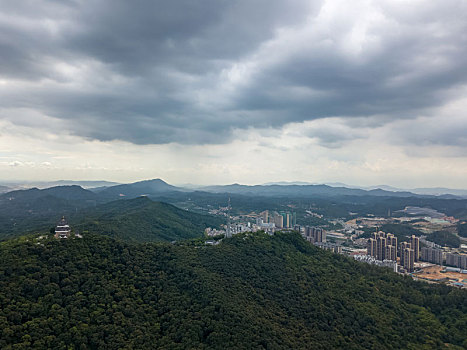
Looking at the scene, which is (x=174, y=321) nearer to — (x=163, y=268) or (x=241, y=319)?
(x=241, y=319)

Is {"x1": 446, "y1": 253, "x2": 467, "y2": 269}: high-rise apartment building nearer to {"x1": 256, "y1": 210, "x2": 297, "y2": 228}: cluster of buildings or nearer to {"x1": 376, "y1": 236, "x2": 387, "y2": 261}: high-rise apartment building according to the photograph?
{"x1": 376, "y1": 236, "x2": 387, "y2": 261}: high-rise apartment building

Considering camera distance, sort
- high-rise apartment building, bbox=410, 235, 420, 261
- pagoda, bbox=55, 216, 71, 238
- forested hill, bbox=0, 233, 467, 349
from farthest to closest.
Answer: high-rise apartment building, bbox=410, 235, 420, 261 < pagoda, bbox=55, 216, 71, 238 < forested hill, bbox=0, 233, 467, 349

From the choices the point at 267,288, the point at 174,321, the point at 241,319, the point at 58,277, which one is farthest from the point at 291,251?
the point at 58,277

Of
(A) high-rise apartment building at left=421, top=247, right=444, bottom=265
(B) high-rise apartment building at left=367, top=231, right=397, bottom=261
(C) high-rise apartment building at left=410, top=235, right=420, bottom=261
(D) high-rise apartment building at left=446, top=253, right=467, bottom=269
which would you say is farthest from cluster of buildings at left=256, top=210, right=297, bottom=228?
(D) high-rise apartment building at left=446, top=253, right=467, bottom=269

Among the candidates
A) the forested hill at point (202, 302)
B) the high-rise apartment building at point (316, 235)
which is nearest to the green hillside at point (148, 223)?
the forested hill at point (202, 302)

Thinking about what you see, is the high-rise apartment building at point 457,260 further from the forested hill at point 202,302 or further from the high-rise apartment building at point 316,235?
the forested hill at point 202,302

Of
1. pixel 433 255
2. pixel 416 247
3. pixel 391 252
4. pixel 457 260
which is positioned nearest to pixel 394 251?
pixel 391 252
